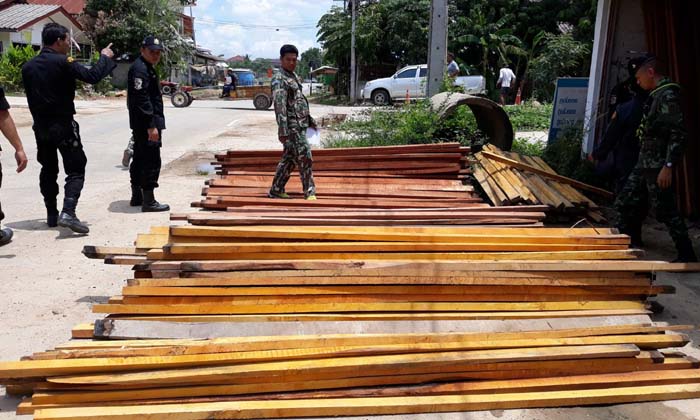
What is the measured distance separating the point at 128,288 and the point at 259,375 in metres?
0.96

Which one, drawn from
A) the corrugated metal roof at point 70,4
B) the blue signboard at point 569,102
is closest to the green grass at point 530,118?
A: the blue signboard at point 569,102

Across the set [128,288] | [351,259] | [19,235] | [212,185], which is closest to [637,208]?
[351,259]

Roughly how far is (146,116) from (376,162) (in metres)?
2.62

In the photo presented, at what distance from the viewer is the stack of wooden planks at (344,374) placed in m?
2.92

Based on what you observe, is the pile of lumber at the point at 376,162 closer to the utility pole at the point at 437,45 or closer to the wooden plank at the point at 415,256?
the wooden plank at the point at 415,256

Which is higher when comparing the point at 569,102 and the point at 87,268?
the point at 569,102

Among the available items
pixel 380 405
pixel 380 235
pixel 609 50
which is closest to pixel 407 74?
pixel 609 50

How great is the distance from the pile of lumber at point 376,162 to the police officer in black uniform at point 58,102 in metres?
1.51

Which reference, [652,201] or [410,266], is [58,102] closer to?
[410,266]

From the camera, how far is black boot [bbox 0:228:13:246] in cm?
564

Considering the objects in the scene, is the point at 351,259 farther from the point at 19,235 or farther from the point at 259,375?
the point at 19,235

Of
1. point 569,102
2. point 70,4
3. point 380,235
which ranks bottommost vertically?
point 380,235

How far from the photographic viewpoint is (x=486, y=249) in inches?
153

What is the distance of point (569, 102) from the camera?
9.42m
